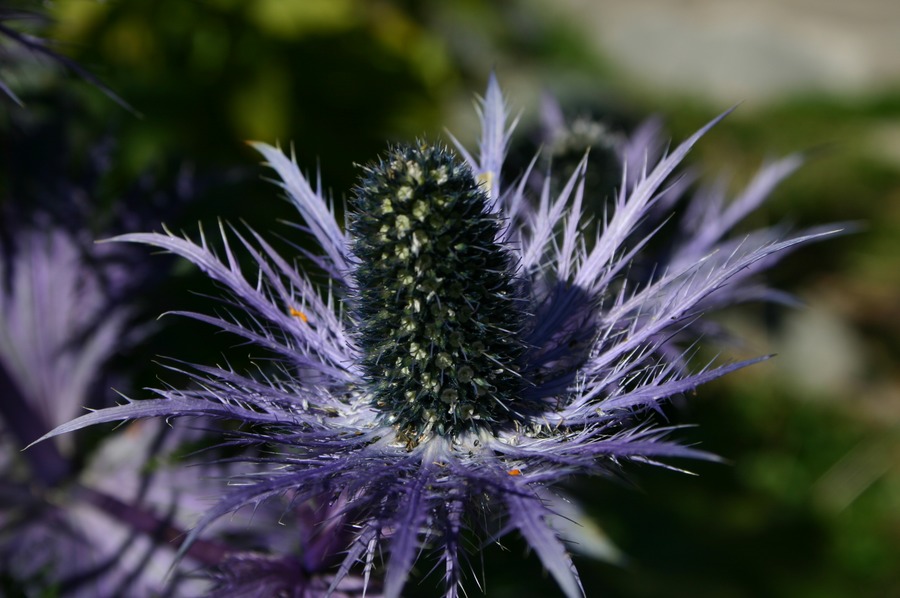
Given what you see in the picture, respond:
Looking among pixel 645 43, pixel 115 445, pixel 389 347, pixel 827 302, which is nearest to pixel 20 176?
pixel 115 445

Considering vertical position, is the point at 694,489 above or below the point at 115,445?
below

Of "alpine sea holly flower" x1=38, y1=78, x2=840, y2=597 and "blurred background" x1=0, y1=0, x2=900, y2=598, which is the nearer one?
"alpine sea holly flower" x1=38, y1=78, x2=840, y2=597

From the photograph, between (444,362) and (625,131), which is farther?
(625,131)

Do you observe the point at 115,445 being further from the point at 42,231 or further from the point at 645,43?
the point at 645,43

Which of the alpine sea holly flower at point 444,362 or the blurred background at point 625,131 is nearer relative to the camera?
the alpine sea holly flower at point 444,362
